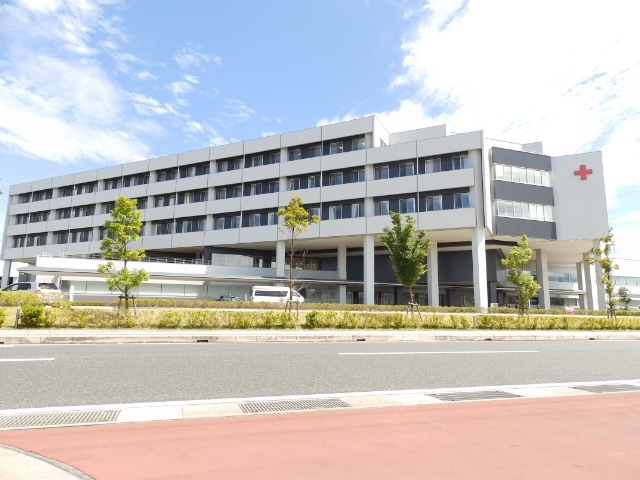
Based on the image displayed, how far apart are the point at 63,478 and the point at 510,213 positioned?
41061 mm

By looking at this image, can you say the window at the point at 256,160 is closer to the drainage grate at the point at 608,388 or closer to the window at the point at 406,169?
the window at the point at 406,169

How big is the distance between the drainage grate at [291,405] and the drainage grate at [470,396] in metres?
1.48

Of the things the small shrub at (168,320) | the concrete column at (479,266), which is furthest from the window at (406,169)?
the small shrub at (168,320)

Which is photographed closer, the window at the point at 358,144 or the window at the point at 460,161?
the window at the point at 460,161

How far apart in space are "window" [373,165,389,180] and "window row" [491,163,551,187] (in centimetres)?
968

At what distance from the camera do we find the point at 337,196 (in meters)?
42.8

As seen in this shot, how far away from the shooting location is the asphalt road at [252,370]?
6.01 m

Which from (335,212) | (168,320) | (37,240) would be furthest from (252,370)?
(37,240)

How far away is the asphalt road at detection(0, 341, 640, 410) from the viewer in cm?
601

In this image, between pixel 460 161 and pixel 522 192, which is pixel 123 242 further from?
pixel 522 192

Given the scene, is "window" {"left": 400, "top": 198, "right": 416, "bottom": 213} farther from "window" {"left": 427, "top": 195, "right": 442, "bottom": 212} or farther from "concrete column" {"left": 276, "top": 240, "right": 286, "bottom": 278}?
Result: "concrete column" {"left": 276, "top": 240, "right": 286, "bottom": 278}

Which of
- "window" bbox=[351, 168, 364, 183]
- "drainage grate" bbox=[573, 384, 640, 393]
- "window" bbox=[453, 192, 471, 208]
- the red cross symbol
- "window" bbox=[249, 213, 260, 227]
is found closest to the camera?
"drainage grate" bbox=[573, 384, 640, 393]

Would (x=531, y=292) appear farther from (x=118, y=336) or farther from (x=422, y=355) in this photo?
(x=118, y=336)

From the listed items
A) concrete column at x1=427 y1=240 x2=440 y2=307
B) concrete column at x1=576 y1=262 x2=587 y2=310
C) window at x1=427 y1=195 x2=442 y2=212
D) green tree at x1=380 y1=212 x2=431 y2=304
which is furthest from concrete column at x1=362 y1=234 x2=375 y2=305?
concrete column at x1=576 y1=262 x2=587 y2=310
